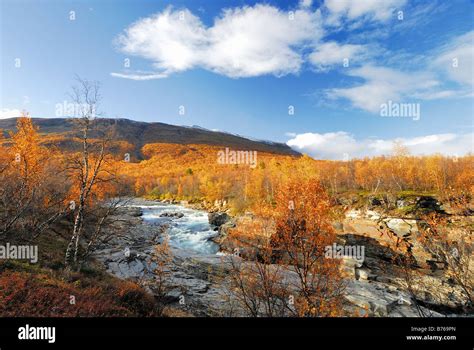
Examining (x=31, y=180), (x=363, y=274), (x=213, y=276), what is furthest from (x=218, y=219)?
(x=31, y=180)

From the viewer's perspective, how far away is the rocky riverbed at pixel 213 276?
16688mm

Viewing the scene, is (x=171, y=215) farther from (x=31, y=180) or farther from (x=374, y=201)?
(x=374, y=201)

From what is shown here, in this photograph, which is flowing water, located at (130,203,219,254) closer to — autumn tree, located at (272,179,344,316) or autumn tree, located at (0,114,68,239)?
autumn tree, located at (0,114,68,239)

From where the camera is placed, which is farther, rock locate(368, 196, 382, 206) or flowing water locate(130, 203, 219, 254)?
rock locate(368, 196, 382, 206)

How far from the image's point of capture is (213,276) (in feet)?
70.2

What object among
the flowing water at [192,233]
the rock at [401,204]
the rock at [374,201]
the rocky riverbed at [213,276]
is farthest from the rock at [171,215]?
the rock at [401,204]

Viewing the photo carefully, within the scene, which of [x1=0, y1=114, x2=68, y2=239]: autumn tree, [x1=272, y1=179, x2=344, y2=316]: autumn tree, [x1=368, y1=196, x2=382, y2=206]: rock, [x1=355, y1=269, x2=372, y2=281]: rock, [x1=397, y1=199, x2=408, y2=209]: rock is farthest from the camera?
[x1=368, y1=196, x2=382, y2=206]: rock

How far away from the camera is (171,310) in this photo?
14.2m

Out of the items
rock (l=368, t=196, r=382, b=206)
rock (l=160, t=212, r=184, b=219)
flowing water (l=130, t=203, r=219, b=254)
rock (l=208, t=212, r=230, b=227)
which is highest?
rock (l=368, t=196, r=382, b=206)

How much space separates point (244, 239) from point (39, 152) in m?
25.6

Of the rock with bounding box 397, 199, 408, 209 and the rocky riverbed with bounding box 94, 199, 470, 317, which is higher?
the rock with bounding box 397, 199, 408, 209

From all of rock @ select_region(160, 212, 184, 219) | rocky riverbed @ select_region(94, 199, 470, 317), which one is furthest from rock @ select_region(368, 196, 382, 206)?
rock @ select_region(160, 212, 184, 219)

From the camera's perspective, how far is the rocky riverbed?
16688 mm

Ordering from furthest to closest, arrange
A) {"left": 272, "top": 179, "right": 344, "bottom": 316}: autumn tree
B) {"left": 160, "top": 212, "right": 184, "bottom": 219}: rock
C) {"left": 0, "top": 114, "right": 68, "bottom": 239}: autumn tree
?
{"left": 160, "top": 212, "right": 184, "bottom": 219}: rock → {"left": 0, "top": 114, "right": 68, "bottom": 239}: autumn tree → {"left": 272, "top": 179, "right": 344, "bottom": 316}: autumn tree
